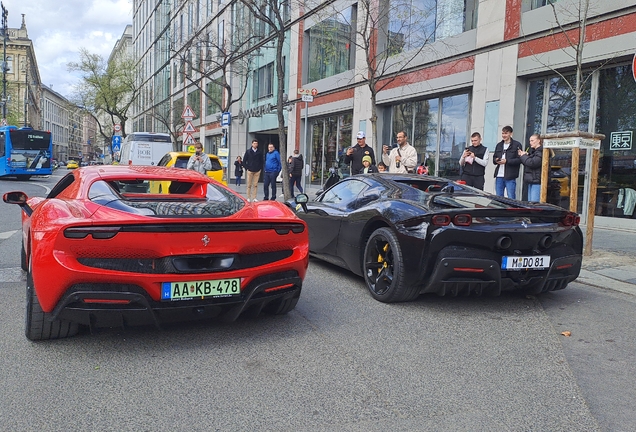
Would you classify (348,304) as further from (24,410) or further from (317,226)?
(24,410)

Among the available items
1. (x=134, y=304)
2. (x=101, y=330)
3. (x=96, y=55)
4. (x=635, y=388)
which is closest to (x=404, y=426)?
(x=635, y=388)

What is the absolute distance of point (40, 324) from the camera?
3.61m

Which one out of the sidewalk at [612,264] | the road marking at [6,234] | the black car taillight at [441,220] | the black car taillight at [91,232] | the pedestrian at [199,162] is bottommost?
the road marking at [6,234]

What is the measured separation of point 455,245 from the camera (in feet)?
14.8

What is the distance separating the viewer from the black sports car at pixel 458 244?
4484 mm

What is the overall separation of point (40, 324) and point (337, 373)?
2012 mm

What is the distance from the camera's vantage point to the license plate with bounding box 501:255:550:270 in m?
4.53

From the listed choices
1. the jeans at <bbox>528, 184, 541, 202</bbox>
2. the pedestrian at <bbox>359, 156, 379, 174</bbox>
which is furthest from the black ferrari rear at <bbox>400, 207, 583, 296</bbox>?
the pedestrian at <bbox>359, 156, 379, 174</bbox>

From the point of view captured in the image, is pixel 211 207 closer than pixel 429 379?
No

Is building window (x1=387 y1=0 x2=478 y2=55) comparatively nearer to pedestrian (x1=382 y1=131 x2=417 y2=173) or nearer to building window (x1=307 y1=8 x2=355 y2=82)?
building window (x1=307 y1=8 x2=355 y2=82)

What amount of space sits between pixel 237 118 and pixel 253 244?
2854cm

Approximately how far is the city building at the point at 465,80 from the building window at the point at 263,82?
1.74 meters

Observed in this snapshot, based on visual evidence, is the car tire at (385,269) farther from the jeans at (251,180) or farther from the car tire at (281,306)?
the jeans at (251,180)

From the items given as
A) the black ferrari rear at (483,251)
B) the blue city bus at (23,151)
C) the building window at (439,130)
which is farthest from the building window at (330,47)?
the blue city bus at (23,151)
